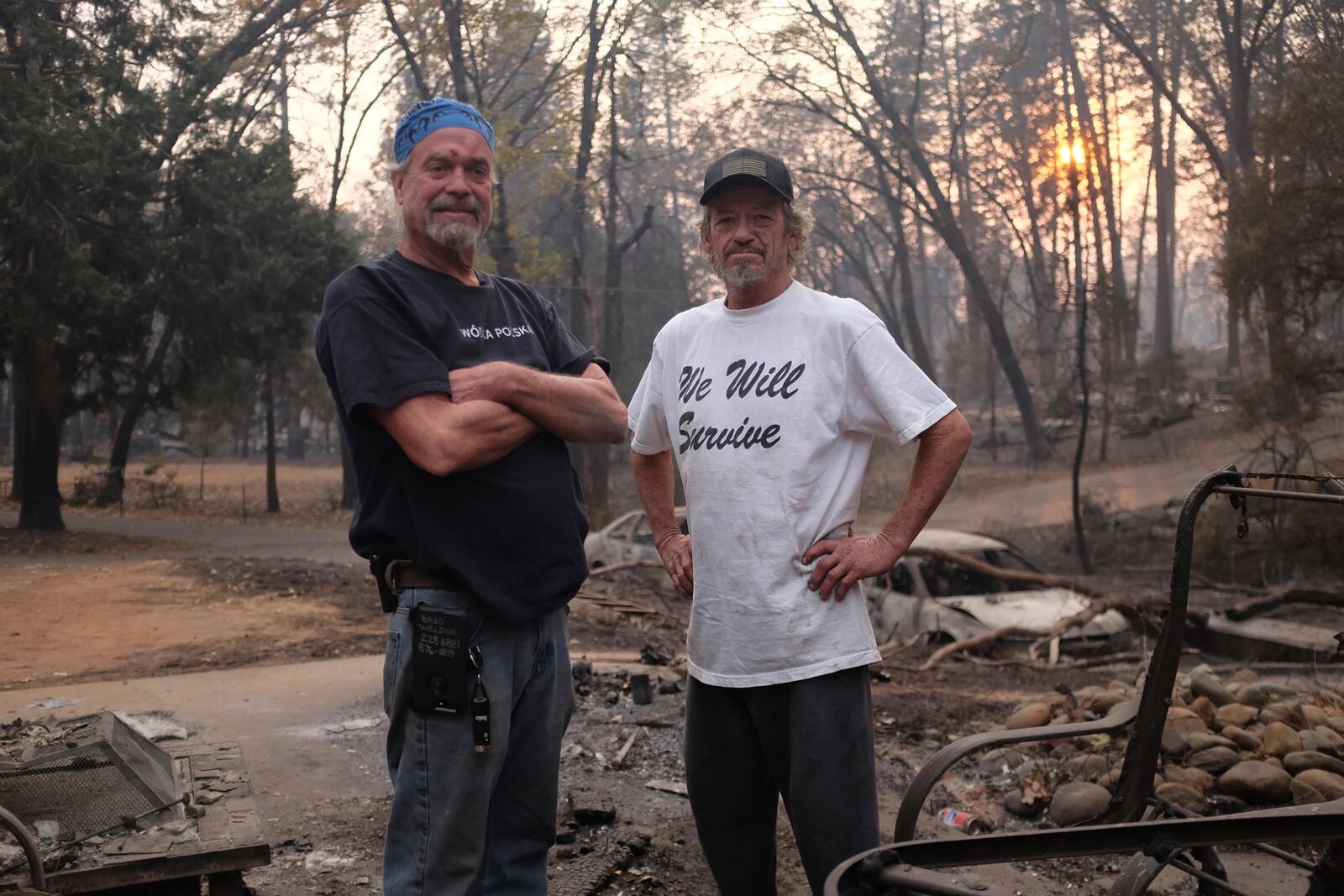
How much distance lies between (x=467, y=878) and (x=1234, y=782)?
4.17 meters

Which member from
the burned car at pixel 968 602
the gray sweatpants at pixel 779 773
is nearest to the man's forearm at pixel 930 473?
the gray sweatpants at pixel 779 773

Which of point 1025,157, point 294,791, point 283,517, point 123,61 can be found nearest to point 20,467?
point 123,61

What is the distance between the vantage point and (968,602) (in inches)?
400

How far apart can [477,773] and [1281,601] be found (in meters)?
9.41

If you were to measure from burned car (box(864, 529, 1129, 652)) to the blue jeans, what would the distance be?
272 inches

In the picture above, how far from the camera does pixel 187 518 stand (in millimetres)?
22531

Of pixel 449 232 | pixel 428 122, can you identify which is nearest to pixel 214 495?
pixel 428 122

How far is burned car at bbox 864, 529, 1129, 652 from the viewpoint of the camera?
32.5 ft

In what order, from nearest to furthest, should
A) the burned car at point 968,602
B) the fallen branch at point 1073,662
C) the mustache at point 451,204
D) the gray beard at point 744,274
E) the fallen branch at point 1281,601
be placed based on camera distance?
1. the mustache at point 451,204
2. the gray beard at point 744,274
3. the fallen branch at point 1073,662
4. the fallen branch at point 1281,601
5. the burned car at point 968,602

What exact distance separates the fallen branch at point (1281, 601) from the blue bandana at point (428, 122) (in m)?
8.87

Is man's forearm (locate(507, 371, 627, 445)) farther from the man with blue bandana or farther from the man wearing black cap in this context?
the man wearing black cap

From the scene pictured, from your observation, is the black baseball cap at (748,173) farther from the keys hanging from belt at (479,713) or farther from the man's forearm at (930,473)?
the keys hanging from belt at (479,713)

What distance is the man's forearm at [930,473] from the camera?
2.89 metres

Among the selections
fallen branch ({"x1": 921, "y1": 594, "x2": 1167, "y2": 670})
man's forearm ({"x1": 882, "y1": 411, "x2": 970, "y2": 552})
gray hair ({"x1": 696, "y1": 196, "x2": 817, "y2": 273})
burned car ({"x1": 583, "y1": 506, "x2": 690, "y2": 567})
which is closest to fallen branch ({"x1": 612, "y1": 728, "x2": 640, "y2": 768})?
fallen branch ({"x1": 921, "y1": 594, "x2": 1167, "y2": 670})
